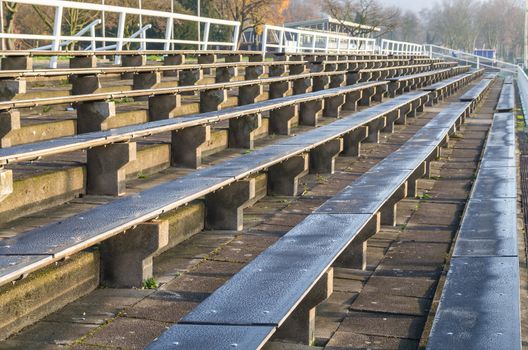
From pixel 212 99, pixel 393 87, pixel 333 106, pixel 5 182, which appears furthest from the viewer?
pixel 393 87

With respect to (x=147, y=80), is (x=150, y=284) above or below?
below

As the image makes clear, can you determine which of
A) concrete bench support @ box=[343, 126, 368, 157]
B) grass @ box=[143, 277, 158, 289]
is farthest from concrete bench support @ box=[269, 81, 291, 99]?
grass @ box=[143, 277, 158, 289]

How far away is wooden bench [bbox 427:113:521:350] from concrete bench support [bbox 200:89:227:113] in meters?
3.65

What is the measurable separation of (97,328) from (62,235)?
1.28 feet

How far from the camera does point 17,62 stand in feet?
31.4

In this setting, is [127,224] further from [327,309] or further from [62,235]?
[327,309]

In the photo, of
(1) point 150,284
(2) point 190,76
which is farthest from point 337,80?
(1) point 150,284

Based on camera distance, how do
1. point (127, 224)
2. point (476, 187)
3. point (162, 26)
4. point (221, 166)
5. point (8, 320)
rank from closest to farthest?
point (8, 320) < point (127, 224) < point (221, 166) < point (476, 187) < point (162, 26)

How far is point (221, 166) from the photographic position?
250 inches

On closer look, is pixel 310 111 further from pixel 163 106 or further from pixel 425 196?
pixel 425 196

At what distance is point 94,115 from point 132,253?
9.60 ft

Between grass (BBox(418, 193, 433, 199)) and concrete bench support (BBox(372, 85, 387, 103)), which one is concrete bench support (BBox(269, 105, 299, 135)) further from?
concrete bench support (BBox(372, 85, 387, 103))

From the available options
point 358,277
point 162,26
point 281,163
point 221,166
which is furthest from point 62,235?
point 162,26

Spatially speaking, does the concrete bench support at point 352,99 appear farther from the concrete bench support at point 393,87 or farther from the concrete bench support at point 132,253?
the concrete bench support at point 132,253
